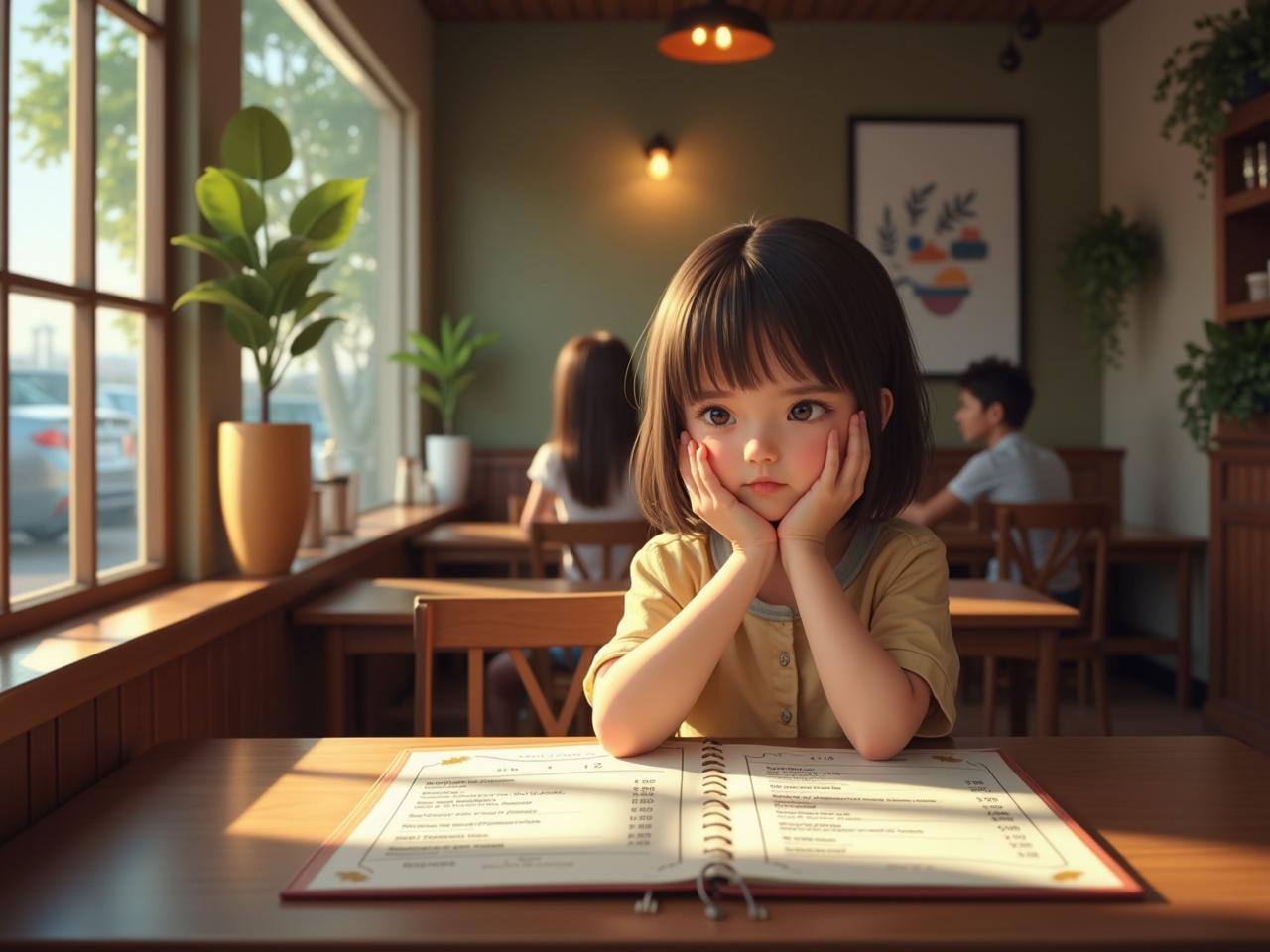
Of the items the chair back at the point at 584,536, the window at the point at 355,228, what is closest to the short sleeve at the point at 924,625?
the chair back at the point at 584,536

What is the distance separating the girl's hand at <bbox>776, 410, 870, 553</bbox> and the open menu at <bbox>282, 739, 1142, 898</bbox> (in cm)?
22

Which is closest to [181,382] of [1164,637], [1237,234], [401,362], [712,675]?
[712,675]

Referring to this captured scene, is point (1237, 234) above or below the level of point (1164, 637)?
above

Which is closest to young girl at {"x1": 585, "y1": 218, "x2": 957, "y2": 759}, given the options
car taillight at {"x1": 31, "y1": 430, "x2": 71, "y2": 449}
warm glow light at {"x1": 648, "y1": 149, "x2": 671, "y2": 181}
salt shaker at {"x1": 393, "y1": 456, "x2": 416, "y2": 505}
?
car taillight at {"x1": 31, "y1": 430, "x2": 71, "y2": 449}

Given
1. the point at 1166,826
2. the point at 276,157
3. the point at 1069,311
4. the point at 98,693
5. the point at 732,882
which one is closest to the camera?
the point at 732,882

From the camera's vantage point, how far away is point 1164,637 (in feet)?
15.8

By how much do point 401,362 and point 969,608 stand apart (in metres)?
3.36

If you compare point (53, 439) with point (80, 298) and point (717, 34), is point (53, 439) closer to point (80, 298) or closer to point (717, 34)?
point (80, 298)

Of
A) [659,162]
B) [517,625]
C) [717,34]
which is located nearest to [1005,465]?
[717,34]

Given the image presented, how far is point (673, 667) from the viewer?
115 centimetres

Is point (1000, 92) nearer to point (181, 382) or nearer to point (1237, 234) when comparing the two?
point (1237, 234)

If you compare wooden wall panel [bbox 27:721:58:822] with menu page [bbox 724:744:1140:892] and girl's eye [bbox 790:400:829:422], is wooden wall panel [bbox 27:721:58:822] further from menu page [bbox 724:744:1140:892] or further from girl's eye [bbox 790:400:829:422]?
girl's eye [bbox 790:400:829:422]

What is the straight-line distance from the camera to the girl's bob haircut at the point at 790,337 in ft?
3.77

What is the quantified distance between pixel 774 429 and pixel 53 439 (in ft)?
4.56
